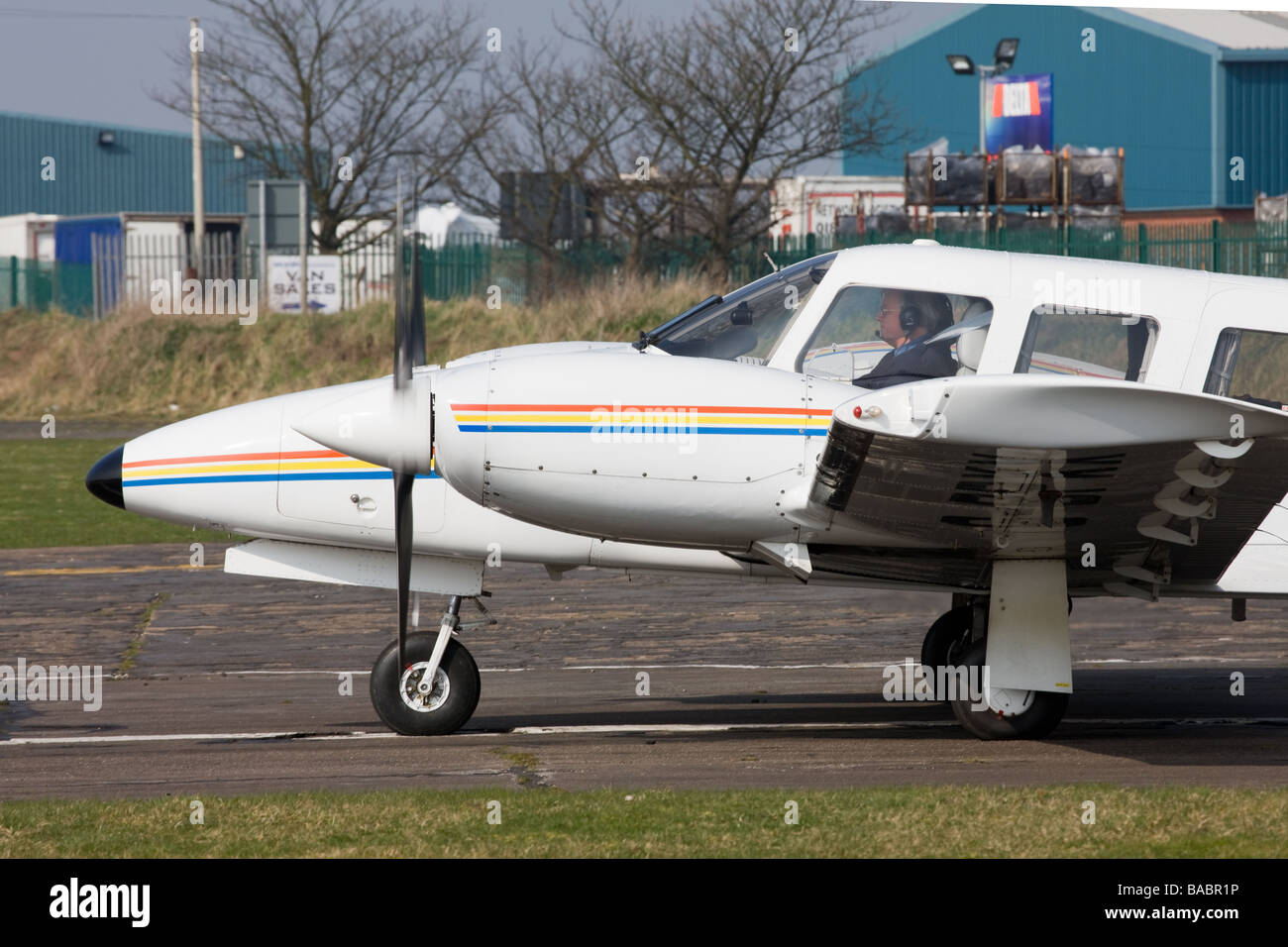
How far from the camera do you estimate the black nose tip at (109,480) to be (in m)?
8.66

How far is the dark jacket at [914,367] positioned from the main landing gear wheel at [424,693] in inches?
115

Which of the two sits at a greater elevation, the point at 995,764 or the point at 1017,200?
the point at 1017,200

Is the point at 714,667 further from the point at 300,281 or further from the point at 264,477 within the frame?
the point at 300,281

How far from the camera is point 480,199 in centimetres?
3909

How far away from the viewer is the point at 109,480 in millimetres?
8664

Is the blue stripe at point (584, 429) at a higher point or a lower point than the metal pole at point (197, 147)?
lower

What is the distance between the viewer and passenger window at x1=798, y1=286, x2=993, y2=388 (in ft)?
26.6

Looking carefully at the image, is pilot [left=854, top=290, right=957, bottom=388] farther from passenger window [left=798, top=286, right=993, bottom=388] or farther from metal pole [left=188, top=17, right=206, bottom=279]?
metal pole [left=188, top=17, right=206, bottom=279]

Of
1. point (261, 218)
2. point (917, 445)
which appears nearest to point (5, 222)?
point (261, 218)

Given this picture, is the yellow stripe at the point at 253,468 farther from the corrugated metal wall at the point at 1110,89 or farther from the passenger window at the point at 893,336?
the corrugated metal wall at the point at 1110,89

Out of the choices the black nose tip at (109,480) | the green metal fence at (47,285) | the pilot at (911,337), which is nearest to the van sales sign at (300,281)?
Result: the green metal fence at (47,285)

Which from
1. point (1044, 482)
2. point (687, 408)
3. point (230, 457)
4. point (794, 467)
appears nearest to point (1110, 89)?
point (1044, 482)
